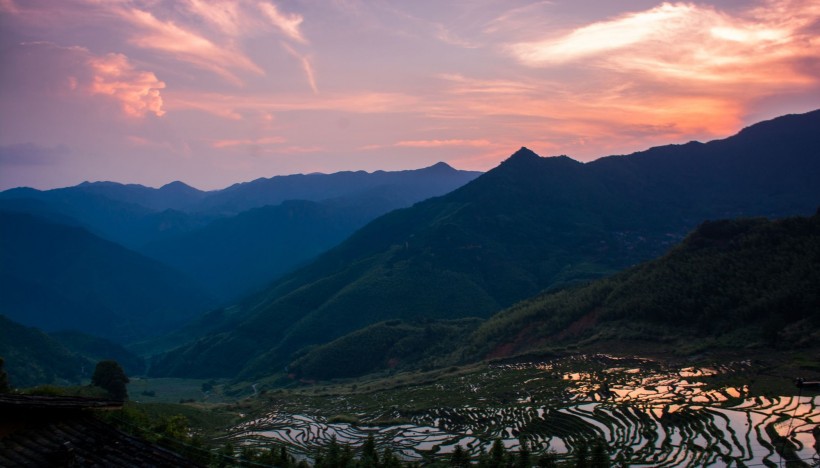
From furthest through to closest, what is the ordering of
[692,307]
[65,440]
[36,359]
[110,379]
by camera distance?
[36,359] < [692,307] < [110,379] < [65,440]

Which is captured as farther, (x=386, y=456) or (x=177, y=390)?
(x=177, y=390)

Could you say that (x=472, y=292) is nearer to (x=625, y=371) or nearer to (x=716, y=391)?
(x=625, y=371)

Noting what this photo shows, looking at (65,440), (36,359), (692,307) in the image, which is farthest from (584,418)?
(36,359)

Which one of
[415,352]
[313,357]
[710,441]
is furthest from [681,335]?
[313,357]

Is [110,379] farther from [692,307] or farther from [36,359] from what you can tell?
[36,359]

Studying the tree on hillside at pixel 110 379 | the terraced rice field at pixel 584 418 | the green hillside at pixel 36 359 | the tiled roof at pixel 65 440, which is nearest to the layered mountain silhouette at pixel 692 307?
the terraced rice field at pixel 584 418

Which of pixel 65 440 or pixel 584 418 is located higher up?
pixel 65 440

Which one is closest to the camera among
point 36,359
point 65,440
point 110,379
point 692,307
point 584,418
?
point 65,440

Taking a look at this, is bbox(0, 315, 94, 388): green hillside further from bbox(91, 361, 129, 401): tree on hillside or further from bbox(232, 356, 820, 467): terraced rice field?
bbox(232, 356, 820, 467): terraced rice field
